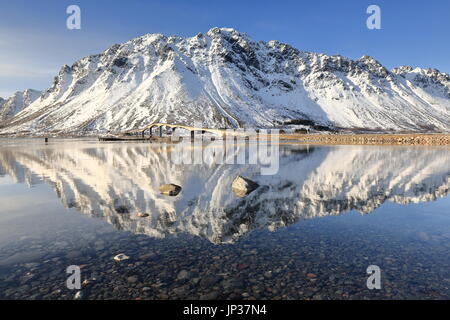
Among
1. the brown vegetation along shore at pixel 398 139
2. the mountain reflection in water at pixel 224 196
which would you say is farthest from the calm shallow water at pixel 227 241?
the brown vegetation along shore at pixel 398 139

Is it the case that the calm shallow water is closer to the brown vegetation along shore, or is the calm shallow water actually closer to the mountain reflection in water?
the mountain reflection in water

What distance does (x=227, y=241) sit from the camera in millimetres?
12055

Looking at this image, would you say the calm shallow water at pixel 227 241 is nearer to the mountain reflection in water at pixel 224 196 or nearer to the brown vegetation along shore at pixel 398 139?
Result: the mountain reflection in water at pixel 224 196

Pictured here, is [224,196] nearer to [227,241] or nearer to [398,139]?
[227,241]

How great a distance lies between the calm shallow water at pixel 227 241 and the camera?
27.8ft

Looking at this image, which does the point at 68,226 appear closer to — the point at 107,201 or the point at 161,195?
the point at 107,201

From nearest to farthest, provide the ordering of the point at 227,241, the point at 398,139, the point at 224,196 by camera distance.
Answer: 1. the point at 227,241
2. the point at 224,196
3. the point at 398,139

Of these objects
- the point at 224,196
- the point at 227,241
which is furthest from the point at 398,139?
the point at 227,241

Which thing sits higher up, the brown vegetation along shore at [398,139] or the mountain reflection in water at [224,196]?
the brown vegetation along shore at [398,139]

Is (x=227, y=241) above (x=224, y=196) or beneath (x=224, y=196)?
beneath

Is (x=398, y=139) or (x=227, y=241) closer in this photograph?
(x=227, y=241)

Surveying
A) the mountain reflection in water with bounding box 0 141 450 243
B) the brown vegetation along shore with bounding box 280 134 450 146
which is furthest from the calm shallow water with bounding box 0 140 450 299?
the brown vegetation along shore with bounding box 280 134 450 146
